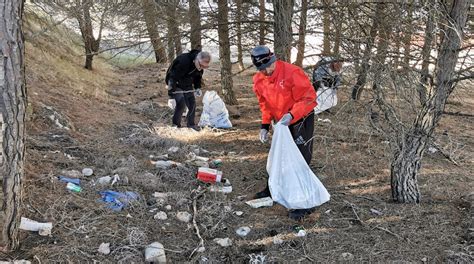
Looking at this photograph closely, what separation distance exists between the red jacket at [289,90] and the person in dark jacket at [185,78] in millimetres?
2422

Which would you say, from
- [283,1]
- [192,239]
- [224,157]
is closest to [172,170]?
[224,157]

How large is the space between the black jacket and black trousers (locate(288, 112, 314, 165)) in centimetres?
283

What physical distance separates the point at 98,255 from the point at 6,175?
2.74 feet

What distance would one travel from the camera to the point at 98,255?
3.07 metres

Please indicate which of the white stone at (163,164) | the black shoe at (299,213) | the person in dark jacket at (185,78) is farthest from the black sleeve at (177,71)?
the black shoe at (299,213)

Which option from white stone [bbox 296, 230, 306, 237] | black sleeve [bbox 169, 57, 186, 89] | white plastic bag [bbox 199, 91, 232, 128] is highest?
black sleeve [bbox 169, 57, 186, 89]

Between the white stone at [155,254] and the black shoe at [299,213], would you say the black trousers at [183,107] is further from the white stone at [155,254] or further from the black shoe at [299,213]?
the white stone at [155,254]

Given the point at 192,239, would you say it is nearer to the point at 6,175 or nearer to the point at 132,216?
the point at 132,216

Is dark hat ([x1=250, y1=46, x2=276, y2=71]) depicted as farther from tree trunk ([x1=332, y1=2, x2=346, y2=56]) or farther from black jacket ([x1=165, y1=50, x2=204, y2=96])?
black jacket ([x1=165, y1=50, x2=204, y2=96])

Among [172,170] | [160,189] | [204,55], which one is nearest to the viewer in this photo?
[160,189]

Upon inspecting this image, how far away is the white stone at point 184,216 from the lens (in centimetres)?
372

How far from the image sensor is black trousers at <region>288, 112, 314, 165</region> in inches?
155

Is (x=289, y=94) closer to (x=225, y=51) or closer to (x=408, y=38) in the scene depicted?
(x=408, y=38)

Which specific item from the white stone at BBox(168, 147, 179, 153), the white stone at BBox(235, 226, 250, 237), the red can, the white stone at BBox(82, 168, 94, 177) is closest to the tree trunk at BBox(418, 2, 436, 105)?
the white stone at BBox(235, 226, 250, 237)
